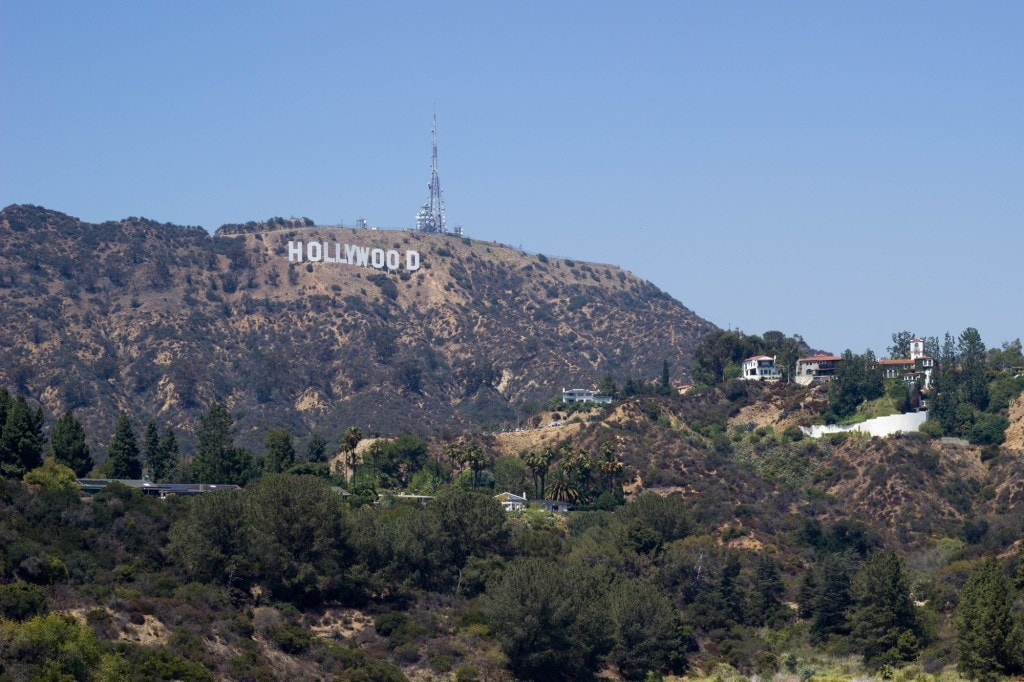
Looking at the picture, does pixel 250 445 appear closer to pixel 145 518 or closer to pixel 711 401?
pixel 711 401

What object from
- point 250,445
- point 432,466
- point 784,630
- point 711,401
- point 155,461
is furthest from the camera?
point 250,445

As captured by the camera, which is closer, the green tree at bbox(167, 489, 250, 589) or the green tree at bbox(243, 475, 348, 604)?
the green tree at bbox(167, 489, 250, 589)

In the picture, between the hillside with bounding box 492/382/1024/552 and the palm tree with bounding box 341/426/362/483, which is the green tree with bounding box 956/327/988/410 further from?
the palm tree with bounding box 341/426/362/483

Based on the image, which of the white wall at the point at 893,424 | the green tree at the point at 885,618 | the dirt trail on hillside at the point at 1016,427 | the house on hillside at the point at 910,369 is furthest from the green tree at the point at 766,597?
the house on hillside at the point at 910,369

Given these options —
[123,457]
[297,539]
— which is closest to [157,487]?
[123,457]

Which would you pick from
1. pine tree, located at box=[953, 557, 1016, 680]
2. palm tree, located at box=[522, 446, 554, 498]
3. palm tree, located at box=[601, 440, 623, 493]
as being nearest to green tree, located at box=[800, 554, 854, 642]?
pine tree, located at box=[953, 557, 1016, 680]

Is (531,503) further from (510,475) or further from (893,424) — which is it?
(893,424)

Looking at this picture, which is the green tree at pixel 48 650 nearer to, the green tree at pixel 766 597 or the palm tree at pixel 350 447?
the green tree at pixel 766 597

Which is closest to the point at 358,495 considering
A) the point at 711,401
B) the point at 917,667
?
the point at 917,667
